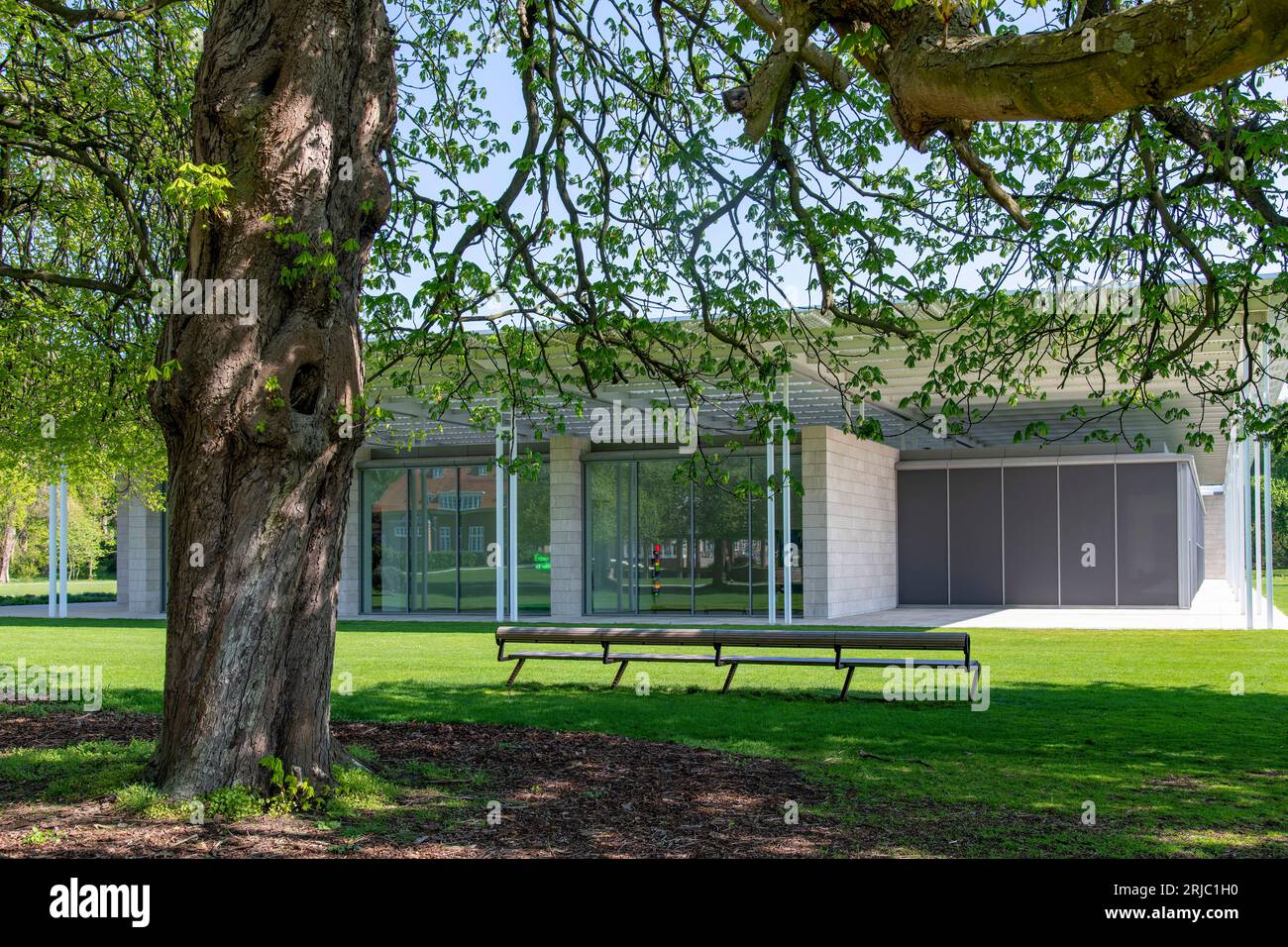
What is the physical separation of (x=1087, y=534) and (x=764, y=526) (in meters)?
8.59

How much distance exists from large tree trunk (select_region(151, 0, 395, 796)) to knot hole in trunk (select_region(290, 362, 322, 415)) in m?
0.01

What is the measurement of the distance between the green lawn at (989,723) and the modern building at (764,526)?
23.8ft

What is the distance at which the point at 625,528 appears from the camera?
85.4ft

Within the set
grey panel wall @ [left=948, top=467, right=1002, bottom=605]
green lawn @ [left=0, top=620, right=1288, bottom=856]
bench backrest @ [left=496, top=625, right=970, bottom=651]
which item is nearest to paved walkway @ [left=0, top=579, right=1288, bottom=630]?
grey panel wall @ [left=948, top=467, right=1002, bottom=605]

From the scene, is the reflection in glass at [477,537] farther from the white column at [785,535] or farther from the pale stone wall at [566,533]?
the white column at [785,535]

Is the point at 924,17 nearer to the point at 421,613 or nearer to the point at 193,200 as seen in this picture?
the point at 193,200

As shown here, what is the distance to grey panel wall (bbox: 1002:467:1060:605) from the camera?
28094mm

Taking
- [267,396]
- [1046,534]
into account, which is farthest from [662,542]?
[267,396]

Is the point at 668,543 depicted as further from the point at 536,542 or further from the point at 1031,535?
the point at 1031,535

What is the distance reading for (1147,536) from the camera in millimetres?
27359

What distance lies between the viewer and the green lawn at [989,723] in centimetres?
629

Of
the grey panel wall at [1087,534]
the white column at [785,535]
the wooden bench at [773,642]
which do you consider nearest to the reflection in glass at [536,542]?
the white column at [785,535]
